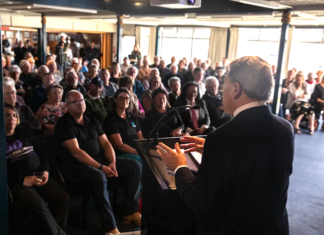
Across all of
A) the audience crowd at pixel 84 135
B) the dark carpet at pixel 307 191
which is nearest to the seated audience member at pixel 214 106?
the audience crowd at pixel 84 135

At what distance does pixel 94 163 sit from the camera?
9.26 ft

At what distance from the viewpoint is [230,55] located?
1150 centimetres

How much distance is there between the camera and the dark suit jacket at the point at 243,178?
108 centimetres

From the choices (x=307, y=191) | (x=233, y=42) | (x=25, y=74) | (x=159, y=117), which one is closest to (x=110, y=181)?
(x=159, y=117)

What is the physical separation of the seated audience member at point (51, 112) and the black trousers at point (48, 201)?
0.93 meters

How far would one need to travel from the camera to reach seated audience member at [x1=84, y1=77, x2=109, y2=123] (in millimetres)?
3748

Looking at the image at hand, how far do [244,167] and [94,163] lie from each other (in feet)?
6.45

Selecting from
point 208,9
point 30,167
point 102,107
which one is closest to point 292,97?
point 208,9

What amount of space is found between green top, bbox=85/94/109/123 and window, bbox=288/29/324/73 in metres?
8.24

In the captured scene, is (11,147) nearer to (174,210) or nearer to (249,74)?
(174,210)

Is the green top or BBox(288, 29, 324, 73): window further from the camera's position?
BBox(288, 29, 324, 73): window

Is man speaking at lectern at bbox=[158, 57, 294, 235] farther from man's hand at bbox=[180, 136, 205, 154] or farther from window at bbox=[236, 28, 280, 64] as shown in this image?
window at bbox=[236, 28, 280, 64]

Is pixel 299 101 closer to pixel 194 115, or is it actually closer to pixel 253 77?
pixel 194 115

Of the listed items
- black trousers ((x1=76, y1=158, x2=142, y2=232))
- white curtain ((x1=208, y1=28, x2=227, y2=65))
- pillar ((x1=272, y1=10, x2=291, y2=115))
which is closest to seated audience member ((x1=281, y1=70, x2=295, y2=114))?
pillar ((x1=272, y1=10, x2=291, y2=115))
